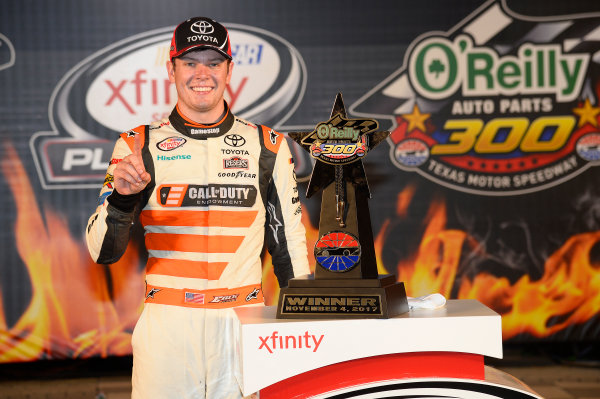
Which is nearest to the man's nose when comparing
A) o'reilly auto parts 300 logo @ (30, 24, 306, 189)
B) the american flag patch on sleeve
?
the american flag patch on sleeve

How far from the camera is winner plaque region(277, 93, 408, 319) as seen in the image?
Result: 1497mm

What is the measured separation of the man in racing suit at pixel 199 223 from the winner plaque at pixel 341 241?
0.47 m

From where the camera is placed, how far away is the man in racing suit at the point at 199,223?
2.01 m

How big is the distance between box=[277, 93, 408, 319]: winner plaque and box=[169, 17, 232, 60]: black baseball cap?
55cm

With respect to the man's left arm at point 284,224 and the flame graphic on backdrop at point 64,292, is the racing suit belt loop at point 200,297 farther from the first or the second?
the flame graphic on backdrop at point 64,292

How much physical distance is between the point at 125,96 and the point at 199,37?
2.29m

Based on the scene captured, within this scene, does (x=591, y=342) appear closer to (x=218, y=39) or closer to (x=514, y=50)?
(x=514, y=50)

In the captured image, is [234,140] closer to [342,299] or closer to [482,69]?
[342,299]

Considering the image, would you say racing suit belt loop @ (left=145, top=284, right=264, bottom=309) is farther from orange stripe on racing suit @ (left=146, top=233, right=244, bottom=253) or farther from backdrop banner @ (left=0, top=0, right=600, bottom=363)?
backdrop banner @ (left=0, top=0, right=600, bottom=363)

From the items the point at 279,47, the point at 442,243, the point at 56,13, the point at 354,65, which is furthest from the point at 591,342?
the point at 56,13

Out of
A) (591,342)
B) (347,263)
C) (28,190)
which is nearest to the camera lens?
(347,263)

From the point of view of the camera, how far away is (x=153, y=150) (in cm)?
213

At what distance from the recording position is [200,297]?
2023 millimetres

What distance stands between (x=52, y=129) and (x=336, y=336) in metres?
3.28
